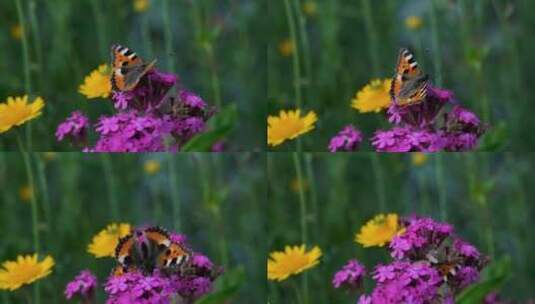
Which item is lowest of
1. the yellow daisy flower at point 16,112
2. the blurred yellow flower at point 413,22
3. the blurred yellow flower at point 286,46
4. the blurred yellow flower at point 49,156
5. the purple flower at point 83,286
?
the purple flower at point 83,286

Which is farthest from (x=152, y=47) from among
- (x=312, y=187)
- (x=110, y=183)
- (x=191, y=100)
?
(x=312, y=187)

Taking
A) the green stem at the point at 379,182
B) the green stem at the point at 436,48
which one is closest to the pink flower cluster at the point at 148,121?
the green stem at the point at 379,182

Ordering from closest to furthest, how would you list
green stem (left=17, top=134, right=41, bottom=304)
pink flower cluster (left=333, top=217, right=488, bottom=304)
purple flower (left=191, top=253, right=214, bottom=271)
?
1. pink flower cluster (left=333, top=217, right=488, bottom=304)
2. purple flower (left=191, top=253, right=214, bottom=271)
3. green stem (left=17, top=134, right=41, bottom=304)

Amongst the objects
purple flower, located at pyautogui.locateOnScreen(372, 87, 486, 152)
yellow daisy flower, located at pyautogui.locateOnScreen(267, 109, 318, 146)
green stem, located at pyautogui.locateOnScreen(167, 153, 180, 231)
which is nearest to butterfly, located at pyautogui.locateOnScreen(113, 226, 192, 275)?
green stem, located at pyautogui.locateOnScreen(167, 153, 180, 231)

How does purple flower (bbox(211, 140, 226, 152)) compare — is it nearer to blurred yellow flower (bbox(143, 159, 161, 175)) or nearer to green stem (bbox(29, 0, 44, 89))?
blurred yellow flower (bbox(143, 159, 161, 175))

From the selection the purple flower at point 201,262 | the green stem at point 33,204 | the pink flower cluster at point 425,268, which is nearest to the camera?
the pink flower cluster at point 425,268

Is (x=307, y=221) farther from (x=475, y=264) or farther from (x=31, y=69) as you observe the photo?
(x=31, y=69)

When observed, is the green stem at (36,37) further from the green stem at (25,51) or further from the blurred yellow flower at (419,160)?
the blurred yellow flower at (419,160)
